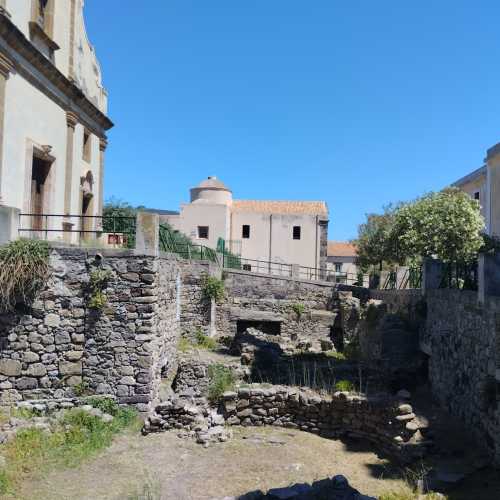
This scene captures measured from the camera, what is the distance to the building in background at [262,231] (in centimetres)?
3675

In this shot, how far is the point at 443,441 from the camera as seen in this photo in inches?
345

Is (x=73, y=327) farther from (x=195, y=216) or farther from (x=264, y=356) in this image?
(x=195, y=216)

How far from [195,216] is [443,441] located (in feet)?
97.2

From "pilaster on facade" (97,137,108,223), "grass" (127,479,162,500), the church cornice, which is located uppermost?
the church cornice

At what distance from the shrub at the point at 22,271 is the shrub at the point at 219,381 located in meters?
4.38

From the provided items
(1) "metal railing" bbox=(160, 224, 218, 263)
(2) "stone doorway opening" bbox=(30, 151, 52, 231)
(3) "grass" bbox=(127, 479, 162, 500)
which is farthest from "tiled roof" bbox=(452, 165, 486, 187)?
(3) "grass" bbox=(127, 479, 162, 500)

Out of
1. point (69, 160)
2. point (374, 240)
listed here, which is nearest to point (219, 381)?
point (69, 160)

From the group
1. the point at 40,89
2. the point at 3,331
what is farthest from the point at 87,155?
the point at 3,331

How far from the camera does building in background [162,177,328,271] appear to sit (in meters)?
36.8

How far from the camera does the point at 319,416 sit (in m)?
10.6

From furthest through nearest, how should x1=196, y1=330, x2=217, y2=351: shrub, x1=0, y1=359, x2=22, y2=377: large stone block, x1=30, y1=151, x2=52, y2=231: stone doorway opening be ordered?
x1=196, y1=330, x2=217, y2=351: shrub, x1=30, y1=151, x2=52, y2=231: stone doorway opening, x1=0, y1=359, x2=22, y2=377: large stone block

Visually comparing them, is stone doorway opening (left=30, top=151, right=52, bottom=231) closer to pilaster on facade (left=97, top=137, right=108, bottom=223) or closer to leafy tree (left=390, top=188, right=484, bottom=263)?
pilaster on facade (left=97, top=137, right=108, bottom=223)

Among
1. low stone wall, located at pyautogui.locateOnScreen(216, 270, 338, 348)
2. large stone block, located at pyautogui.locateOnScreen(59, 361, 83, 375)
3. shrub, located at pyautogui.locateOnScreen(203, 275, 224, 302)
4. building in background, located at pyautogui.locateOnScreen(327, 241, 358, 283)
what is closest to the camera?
large stone block, located at pyautogui.locateOnScreen(59, 361, 83, 375)

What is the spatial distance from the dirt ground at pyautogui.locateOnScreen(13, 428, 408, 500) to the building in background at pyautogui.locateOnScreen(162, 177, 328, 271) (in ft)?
89.7
